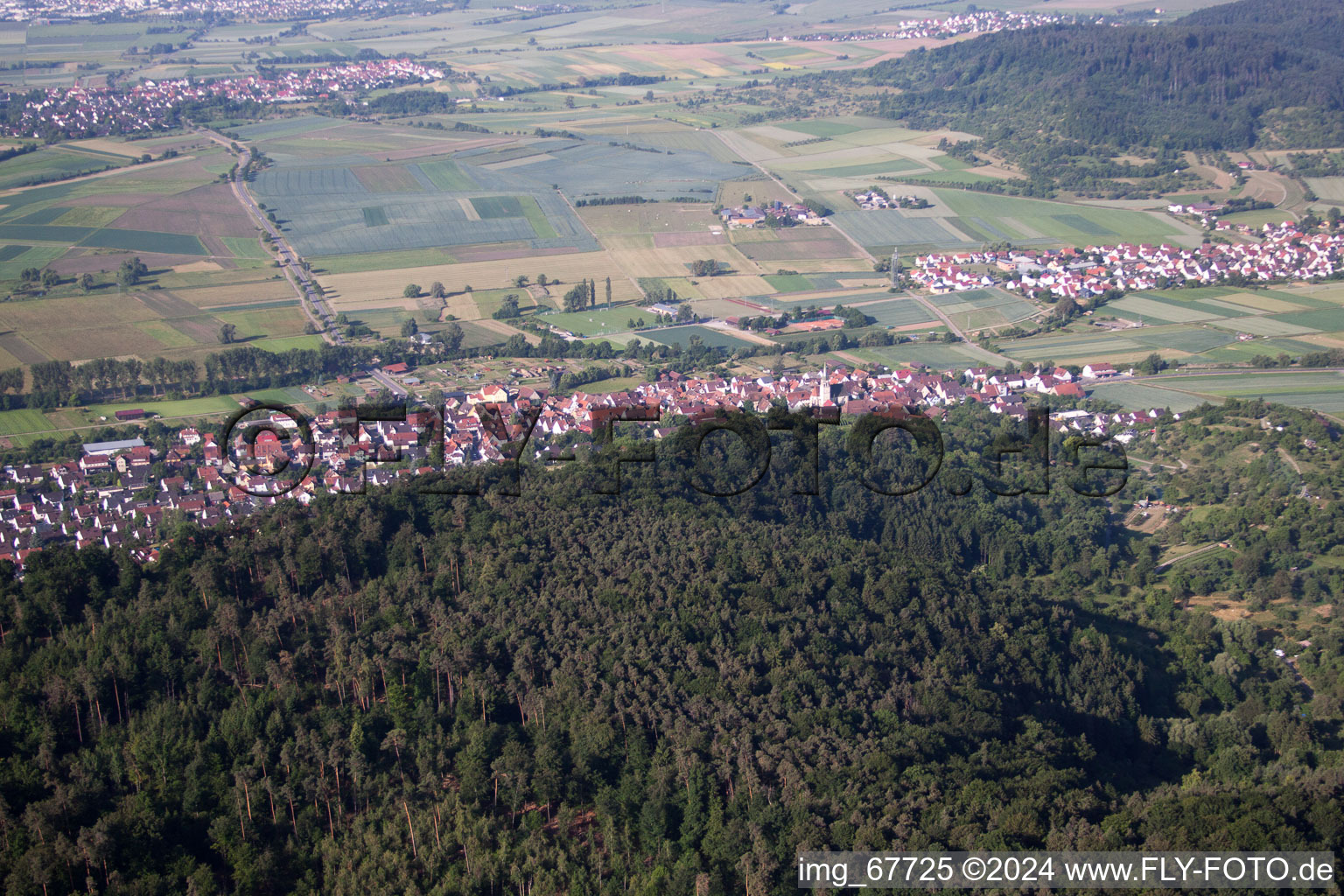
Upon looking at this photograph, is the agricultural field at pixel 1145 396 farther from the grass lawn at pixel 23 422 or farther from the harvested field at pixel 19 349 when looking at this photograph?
the harvested field at pixel 19 349

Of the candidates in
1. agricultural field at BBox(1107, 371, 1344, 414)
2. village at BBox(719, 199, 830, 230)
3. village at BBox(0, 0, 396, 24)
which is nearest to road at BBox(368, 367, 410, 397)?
village at BBox(719, 199, 830, 230)

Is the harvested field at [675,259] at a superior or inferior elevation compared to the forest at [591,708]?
superior

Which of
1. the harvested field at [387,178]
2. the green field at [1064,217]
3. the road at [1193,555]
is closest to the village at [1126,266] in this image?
the green field at [1064,217]

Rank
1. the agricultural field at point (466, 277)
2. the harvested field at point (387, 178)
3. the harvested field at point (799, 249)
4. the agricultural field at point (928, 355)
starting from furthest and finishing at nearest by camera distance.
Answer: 1. the harvested field at point (387, 178)
2. the harvested field at point (799, 249)
3. the agricultural field at point (466, 277)
4. the agricultural field at point (928, 355)

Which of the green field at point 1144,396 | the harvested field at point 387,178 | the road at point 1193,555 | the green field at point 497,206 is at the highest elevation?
the harvested field at point 387,178

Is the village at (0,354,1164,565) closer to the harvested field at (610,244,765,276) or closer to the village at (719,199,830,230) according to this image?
the harvested field at (610,244,765,276)

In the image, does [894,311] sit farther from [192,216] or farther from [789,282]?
[192,216]

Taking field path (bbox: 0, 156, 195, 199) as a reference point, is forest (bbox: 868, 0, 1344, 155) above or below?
above

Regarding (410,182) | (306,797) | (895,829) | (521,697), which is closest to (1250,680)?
(895,829)
